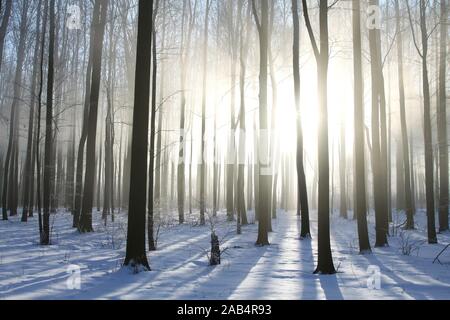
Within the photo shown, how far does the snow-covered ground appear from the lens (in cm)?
530

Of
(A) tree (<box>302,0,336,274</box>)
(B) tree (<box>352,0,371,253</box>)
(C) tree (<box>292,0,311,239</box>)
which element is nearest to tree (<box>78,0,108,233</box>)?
(C) tree (<box>292,0,311,239</box>)

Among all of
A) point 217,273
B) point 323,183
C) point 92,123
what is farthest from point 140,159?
point 92,123

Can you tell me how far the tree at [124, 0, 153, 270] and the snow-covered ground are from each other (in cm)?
43

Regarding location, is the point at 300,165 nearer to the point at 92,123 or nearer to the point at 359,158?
the point at 359,158

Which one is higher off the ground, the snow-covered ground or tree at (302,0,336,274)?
tree at (302,0,336,274)

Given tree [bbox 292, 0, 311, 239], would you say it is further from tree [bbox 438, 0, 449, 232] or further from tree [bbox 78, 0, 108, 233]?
tree [bbox 78, 0, 108, 233]

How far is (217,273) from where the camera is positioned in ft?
22.8

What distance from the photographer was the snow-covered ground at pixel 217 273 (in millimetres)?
5305

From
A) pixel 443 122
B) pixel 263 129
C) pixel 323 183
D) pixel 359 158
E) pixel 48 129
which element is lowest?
pixel 323 183

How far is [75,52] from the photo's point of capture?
24.2m

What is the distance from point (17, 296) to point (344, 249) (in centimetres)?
832

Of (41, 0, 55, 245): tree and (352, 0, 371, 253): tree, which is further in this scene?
(41, 0, 55, 245): tree

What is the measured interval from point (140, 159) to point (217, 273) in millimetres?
2441
